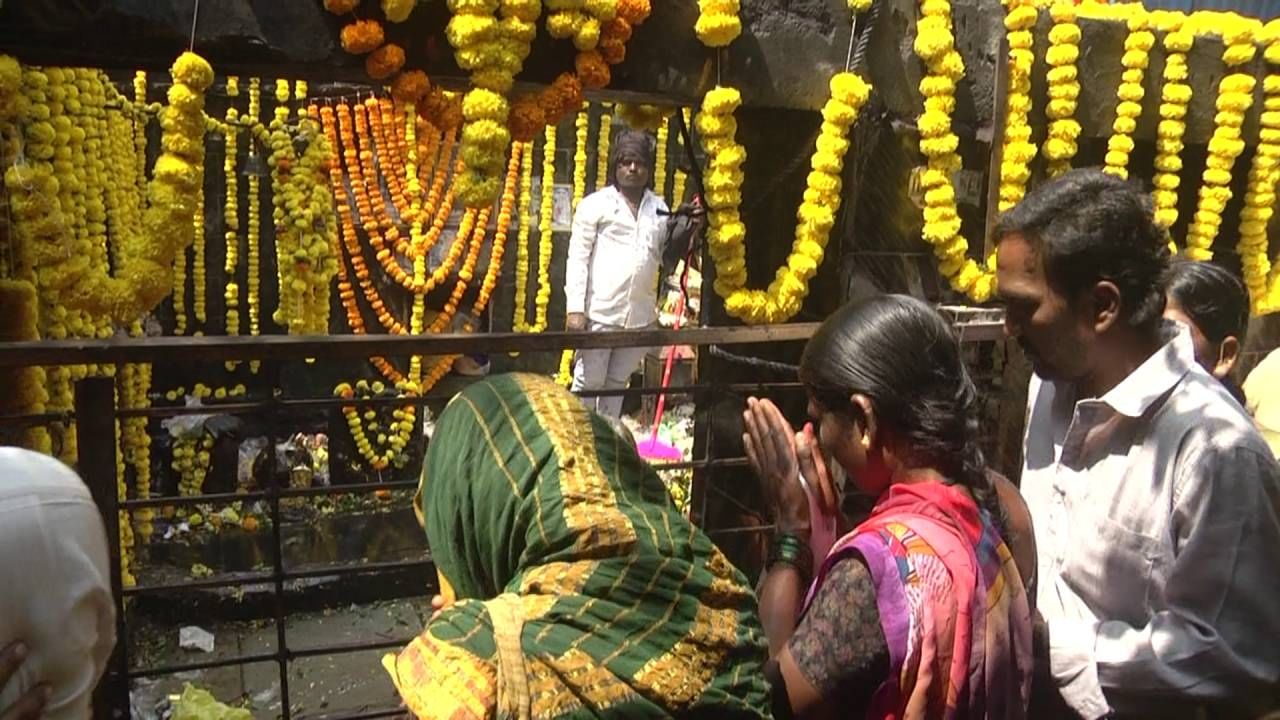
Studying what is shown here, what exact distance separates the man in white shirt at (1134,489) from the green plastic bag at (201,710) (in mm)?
2096

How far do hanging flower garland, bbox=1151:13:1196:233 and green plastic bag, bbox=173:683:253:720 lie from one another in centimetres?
395

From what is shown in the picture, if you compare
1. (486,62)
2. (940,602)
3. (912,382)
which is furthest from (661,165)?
(940,602)

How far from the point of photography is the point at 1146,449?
1.86m

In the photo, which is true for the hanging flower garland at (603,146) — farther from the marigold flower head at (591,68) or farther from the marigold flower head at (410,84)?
the marigold flower head at (410,84)

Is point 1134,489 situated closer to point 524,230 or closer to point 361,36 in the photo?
point 361,36

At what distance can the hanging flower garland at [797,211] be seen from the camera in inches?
132

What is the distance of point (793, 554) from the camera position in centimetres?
174

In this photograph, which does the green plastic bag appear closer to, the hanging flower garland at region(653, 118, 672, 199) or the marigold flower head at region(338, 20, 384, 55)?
the marigold flower head at region(338, 20, 384, 55)

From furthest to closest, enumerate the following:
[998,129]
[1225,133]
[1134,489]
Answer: [1225,133], [998,129], [1134,489]

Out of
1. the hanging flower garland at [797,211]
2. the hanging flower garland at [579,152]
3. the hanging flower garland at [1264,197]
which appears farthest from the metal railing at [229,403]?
the hanging flower garland at [579,152]

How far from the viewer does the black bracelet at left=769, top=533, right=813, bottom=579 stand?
5.69ft

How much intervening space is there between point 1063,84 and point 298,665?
185 inches

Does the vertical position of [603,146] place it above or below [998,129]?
above

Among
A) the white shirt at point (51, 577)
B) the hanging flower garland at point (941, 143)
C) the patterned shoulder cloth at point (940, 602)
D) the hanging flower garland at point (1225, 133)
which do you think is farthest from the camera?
the hanging flower garland at point (1225, 133)
